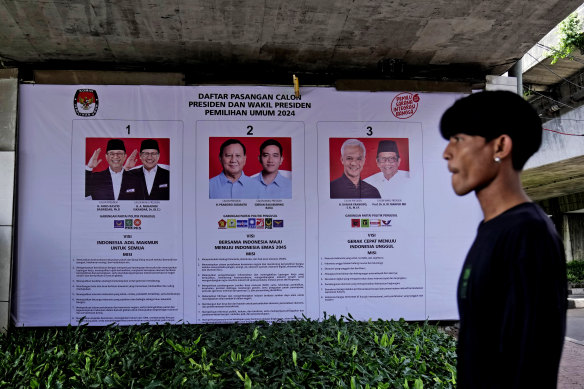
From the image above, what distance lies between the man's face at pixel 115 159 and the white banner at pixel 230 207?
0.01 metres

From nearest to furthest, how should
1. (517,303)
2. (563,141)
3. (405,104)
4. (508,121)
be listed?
1. (517,303)
2. (508,121)
3. (405,104)
4. (563,141)

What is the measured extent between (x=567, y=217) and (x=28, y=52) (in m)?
23.3

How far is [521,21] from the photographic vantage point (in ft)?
15.4

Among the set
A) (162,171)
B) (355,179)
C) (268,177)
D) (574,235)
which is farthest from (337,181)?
(574,235)

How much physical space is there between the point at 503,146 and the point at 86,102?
4999 mm

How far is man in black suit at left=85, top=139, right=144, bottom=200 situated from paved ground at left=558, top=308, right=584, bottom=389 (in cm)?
507

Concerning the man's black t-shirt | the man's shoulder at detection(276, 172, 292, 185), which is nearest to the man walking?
the man's black t-shirt

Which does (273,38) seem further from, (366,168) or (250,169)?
(366,168)

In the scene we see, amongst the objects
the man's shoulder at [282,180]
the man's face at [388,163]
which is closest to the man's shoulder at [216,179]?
the man's shoulder at [282,180]

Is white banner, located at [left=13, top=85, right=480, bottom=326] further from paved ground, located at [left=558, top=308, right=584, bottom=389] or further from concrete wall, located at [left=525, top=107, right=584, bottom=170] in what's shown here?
concrete wall, located at [left=525, top=107, right=584, bottom=170]

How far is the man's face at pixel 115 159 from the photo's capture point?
212 inches

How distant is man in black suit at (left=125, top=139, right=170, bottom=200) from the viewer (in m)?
5.38

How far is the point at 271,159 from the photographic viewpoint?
550 cm

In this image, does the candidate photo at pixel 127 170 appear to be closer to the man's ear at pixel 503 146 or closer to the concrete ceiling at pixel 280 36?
the concrete ceiling at pixel 280 36
